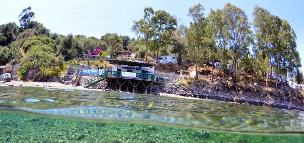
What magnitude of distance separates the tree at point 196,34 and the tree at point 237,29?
455 centimetres

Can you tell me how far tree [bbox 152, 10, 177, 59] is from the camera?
124 ft

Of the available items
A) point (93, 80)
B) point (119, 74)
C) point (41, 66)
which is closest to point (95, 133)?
point (119, 74)

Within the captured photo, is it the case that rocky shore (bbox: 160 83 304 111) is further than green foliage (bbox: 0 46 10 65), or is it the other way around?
green foliage (bbox: 0 46 10 65)

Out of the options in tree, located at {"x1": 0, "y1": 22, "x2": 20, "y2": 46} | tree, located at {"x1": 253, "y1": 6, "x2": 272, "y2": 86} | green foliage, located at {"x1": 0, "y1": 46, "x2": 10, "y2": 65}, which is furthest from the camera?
tree, located at {"x1": 0, "y1": 22, "x2": 20, "y2": 46}

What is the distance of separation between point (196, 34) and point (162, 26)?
9688 mm

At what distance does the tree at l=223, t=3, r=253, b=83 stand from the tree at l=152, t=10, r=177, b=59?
11.5 metres

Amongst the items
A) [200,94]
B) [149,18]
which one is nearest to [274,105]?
[200,94]

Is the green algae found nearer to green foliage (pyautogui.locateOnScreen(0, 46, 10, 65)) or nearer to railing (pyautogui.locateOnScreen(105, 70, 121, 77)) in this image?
railing (pyautogui.locateOnScreen(105, 70, 121, 77))

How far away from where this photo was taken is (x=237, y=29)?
31.8 m

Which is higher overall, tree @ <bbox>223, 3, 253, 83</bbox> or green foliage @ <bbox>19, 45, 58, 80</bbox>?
tree @ <bbox>223, 3, 253, 83</bbox>

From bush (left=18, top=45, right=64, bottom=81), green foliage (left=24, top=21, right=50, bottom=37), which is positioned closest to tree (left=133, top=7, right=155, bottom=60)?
bush (left=18, top=45, right=64, bottom=81)

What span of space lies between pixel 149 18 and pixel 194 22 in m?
10.6

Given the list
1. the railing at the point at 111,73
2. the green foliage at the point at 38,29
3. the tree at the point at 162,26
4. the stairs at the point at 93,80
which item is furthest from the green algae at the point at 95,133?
the green foliage at the point at 38,29

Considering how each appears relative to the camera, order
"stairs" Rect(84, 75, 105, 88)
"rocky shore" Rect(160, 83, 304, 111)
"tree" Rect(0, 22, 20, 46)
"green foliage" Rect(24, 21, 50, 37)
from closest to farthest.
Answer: "stairs" Rect(84, 75, 105, 88), "rocky shore" Rect(160, 83, 304, 111), "tree" Rect(0, 22, 20, 46), "green foliage" Rect(24, 21, 50, 37)
